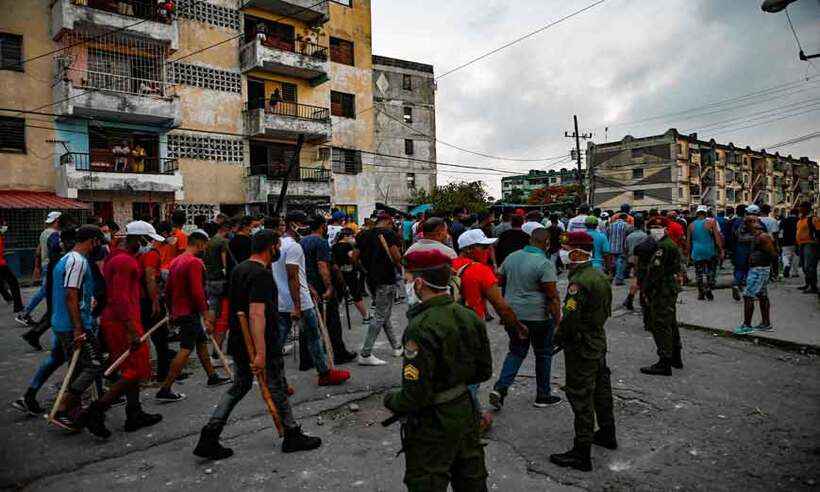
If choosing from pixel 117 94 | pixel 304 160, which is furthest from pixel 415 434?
pixel 304 160

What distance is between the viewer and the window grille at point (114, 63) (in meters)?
19.4

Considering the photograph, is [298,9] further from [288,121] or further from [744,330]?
[744,330]

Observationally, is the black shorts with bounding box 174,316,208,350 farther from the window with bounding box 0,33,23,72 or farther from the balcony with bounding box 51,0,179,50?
the window with bounding box 0,33,23,72

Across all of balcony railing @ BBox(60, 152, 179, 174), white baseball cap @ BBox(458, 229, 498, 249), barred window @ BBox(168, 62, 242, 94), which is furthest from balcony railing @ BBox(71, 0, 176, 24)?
white baseball cap @ BBox(458, 229, 498, 249)

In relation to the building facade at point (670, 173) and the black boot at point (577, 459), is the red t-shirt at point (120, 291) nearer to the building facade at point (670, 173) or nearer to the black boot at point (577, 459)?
the black boot at point (577, 459)

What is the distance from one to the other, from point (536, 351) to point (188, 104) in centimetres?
2255

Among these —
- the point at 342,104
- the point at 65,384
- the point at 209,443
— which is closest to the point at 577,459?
the point at 209,443

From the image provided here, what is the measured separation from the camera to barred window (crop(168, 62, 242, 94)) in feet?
73.8

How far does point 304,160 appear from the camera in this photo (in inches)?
1065

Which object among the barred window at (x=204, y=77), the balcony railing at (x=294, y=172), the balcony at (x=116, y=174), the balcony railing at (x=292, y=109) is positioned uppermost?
the barred window at (x=204, y=77)

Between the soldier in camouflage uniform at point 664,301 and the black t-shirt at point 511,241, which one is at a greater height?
the black t-shirt at point 511,241

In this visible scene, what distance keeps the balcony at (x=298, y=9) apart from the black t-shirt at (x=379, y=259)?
21397 mm

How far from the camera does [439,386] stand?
2422 millimetres

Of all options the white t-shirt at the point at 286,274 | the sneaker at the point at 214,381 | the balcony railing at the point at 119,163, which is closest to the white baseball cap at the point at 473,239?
the white t-shirt at the point at 286,274
